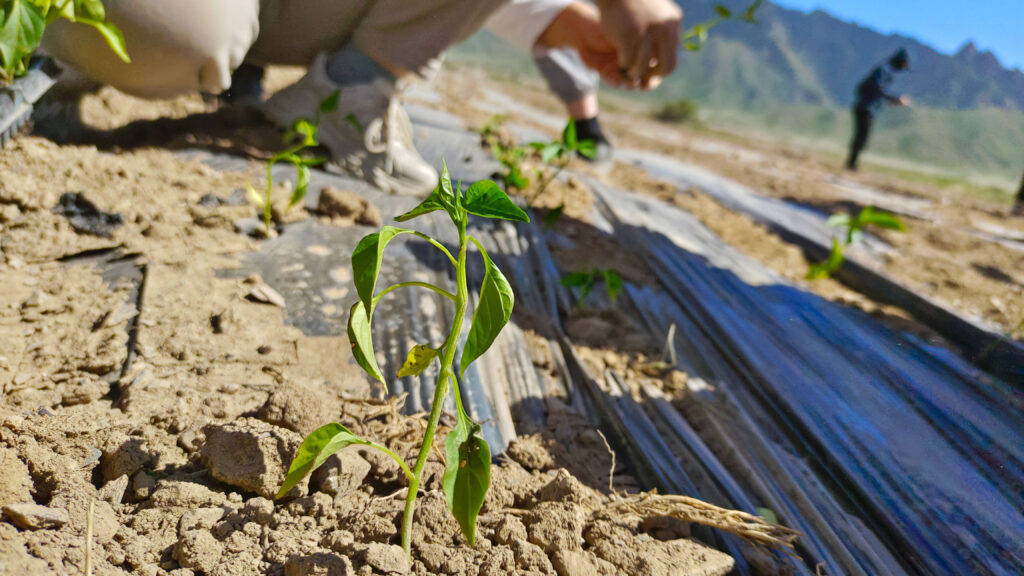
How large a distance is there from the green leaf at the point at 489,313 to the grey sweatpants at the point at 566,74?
87.4 inches

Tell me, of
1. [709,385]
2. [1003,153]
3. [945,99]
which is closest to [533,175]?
[709,385]

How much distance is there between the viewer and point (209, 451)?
717 millimetres

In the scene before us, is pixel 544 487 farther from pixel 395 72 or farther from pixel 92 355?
pixel 395 72

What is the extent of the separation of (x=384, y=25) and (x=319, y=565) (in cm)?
152

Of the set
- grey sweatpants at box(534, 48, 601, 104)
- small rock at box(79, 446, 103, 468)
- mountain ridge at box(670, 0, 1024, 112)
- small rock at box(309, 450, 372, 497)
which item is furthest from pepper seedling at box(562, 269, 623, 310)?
mountain ridge at box(670, 0, 1024, 112)

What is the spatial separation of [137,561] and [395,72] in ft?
4.85

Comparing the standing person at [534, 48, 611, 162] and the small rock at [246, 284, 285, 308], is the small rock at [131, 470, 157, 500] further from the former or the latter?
the standing person at [534, 48, 611, 162]

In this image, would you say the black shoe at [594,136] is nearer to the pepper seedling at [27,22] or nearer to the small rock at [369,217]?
the small rock at [369,217]

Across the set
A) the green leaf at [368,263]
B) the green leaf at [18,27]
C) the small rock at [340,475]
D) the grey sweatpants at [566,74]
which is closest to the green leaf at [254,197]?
the green leaf at [18,27]

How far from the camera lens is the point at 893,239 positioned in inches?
99.2

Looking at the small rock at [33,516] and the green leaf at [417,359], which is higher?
the green leaf at [417,359]

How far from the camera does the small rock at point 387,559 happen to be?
2.01ft

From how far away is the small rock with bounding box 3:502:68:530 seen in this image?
0.57m

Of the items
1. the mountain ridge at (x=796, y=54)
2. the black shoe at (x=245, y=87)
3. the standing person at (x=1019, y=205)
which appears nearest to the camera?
the black shoe at (x=245, y=87)
